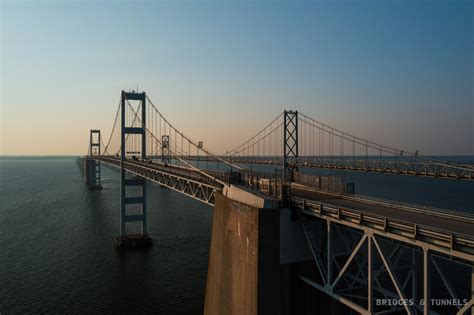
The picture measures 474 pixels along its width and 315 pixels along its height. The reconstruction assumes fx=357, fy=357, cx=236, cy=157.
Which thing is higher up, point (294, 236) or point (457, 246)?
point (457, 246)

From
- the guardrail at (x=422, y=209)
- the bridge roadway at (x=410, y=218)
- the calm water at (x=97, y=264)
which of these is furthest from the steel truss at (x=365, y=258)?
the calm water at (x=97, y=264)

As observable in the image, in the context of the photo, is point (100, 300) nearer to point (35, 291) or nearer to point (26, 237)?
point (35, 291)

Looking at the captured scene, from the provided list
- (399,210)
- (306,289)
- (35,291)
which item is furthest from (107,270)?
(399,210)

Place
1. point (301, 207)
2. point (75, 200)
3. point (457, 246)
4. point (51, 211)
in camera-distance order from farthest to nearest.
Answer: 1. point (75, 200)
2. point (51, 211)
3. point (301, 207)
4. point (457, 246)

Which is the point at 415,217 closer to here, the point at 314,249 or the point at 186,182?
the point at 314,249

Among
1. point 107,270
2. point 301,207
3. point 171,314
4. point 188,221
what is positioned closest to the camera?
point 301,207

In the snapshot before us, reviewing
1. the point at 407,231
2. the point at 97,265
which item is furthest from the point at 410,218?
the point at 97,265

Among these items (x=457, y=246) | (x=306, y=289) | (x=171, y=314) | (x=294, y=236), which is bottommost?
(x=171, y=314)

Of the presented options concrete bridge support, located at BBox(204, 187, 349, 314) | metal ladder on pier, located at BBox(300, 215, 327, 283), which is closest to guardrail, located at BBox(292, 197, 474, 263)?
metal ladder on pier, located at BBox(300, 215, 327, 283)

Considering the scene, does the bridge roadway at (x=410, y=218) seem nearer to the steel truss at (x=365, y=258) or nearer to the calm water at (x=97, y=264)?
the steel truss at (x=365, y=258)
